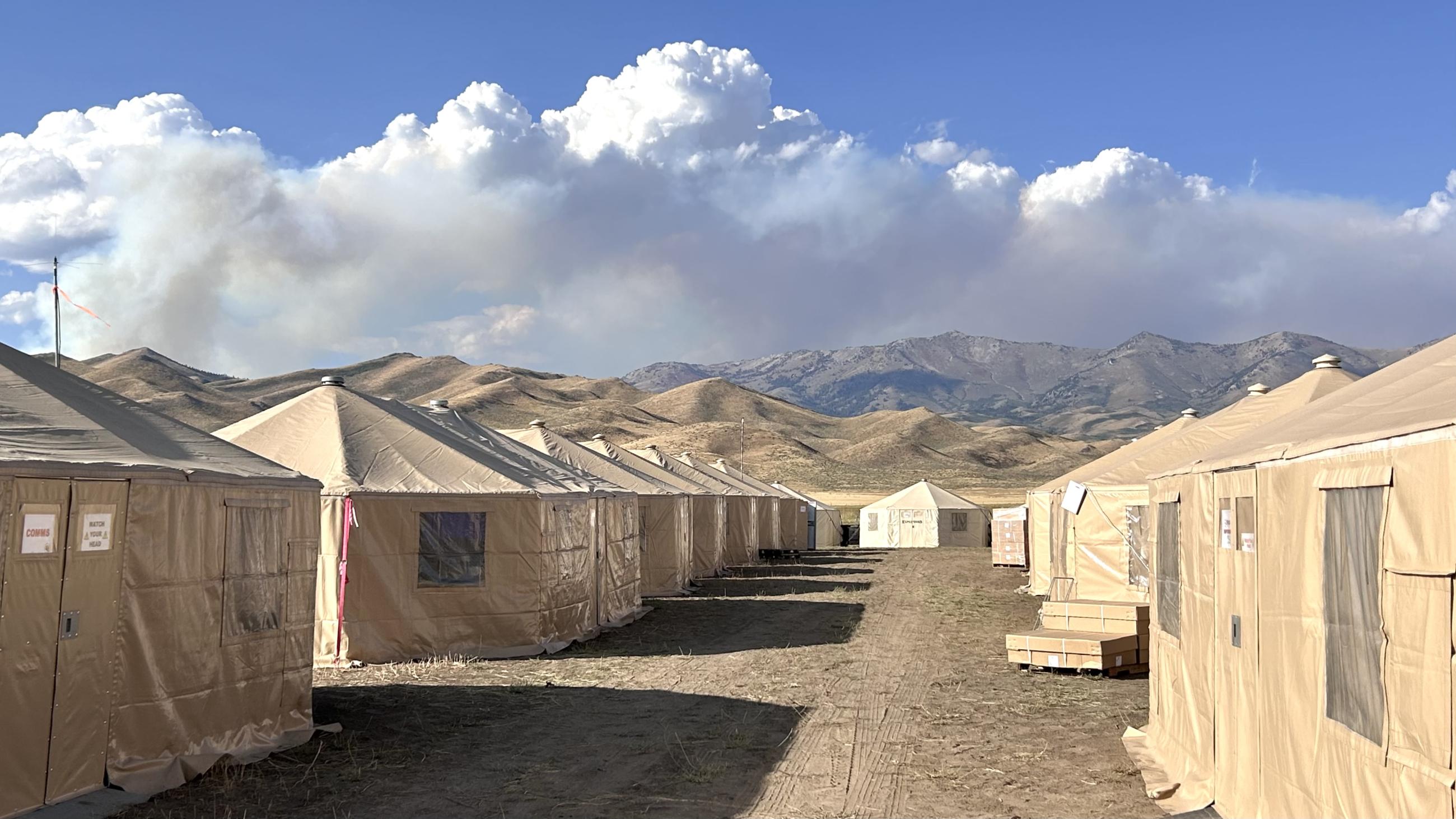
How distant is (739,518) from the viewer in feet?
109

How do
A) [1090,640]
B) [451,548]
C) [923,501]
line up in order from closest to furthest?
[1090,640] → [451,548] → [923,501]

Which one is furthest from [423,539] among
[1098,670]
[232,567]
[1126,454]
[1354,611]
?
[1126,454]

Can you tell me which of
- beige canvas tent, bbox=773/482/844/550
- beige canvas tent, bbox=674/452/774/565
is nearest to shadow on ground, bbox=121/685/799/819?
beige canvas tent, bbox=674/452/774/565

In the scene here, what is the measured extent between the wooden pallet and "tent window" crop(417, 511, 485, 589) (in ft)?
20.9

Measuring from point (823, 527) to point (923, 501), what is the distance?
16.6 feet

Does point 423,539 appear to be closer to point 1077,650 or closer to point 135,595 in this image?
point 135,595

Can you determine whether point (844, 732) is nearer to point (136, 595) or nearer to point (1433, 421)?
point (136, 595)

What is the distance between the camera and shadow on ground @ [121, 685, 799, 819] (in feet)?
24.0

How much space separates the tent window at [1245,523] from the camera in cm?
625

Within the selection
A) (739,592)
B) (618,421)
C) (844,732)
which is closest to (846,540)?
(739,592)

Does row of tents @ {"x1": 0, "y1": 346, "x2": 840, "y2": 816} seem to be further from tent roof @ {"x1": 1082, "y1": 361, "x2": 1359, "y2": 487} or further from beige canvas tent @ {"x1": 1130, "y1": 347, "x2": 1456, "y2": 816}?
tent roof @ {"x1": 1082, "y1": 361, "x2": 1359, "y2": 487}

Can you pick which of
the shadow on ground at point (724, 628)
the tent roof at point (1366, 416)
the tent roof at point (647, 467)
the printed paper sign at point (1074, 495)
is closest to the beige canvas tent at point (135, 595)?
the shadow on ground at point (724, 628)

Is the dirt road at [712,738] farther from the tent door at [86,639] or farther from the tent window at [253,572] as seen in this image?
the tent window at [253,572]

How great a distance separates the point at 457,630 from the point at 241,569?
5.10 m
